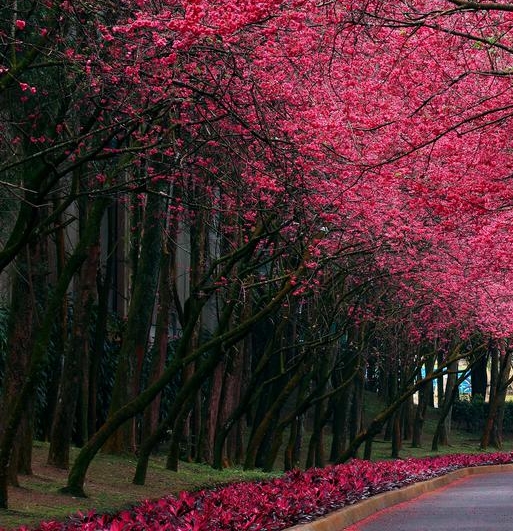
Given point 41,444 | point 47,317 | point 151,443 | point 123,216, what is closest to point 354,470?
point 151,443

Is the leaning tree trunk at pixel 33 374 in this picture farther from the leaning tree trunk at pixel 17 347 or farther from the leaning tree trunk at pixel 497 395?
the leaning tree trunk at pixel 497 395

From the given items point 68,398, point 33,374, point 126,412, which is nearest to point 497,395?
point 68,398

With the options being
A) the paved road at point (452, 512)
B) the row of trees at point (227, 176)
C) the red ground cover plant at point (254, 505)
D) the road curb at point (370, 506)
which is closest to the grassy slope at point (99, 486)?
the row of trees at point (227, 176)

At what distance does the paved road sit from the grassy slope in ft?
10.1

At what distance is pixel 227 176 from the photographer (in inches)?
685

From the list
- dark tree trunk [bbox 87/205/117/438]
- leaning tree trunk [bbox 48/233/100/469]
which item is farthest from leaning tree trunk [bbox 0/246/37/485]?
dark tree trunk [bbox 87/205/117/438]

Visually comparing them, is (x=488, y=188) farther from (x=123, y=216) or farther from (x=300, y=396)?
(x=123, y=216)

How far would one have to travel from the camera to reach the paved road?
1606cm

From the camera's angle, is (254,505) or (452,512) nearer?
(254,505)

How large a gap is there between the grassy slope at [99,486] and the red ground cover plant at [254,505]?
107cm

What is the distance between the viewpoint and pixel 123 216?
110 ft

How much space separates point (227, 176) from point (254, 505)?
5.14m

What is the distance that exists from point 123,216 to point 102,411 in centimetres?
643

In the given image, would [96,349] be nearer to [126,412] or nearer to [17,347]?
[126,412]
